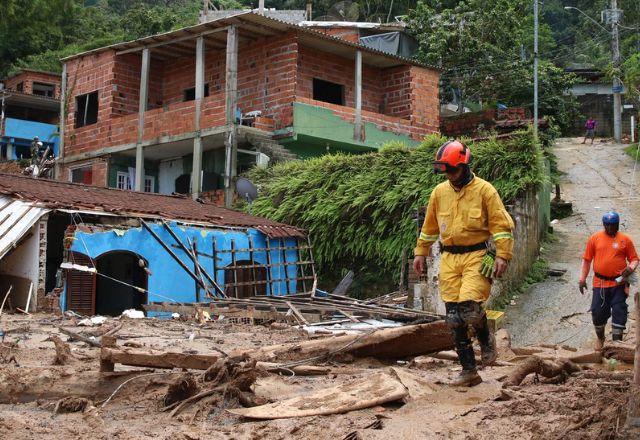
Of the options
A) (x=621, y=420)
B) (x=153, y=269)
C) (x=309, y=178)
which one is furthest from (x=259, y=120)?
(x=621, y=420)

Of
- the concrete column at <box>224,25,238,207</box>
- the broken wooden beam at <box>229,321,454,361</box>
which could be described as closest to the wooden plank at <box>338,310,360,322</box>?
the broken wooden beam at <box>229,321,454,361</box>

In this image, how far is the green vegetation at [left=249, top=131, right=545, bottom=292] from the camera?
740 inches

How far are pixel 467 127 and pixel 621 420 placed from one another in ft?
92.2

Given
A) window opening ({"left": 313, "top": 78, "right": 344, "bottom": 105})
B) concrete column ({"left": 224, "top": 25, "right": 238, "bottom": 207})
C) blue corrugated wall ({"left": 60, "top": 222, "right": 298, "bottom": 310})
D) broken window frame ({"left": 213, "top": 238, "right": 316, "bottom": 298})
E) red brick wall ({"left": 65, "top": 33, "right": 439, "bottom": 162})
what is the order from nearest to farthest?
blue corrugated wall ({"left": 60, "top": 222, "right": 298, "bottom": 310}), broken window frame ({"left": 213, "top": 238, "right": 316, "bottom": 298}), concrete column ({"left": 224, "top": 25, "right": 238, "bottom": 207}), red brick wall ({"left": 65, "top": 33, "right": 439, "bottom": 162}), window opening ({"left": 313, "top": 78, "right": 344, "bottom": 105})

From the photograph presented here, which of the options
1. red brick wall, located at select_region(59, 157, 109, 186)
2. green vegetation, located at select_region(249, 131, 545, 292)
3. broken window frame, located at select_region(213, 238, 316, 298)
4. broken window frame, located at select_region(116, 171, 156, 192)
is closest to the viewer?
green vegetation, located at select_region(249, 131, 545, 292)

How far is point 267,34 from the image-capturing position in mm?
27797

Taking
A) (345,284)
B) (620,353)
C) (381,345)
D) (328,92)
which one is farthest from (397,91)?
(381,345)

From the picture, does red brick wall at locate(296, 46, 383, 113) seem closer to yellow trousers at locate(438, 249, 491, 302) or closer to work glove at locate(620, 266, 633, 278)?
work glove at locate(620, 266, 633, 278)

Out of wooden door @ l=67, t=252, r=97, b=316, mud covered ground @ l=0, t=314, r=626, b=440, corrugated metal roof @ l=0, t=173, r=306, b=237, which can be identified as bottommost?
mud covered ground @ l=0, t=314, r=626, b=440

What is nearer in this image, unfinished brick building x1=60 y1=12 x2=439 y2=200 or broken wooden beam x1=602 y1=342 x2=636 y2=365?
broken wooden beam x1=602 y1=342 x2=636 y2=365

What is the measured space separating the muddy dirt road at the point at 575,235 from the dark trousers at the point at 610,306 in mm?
2586

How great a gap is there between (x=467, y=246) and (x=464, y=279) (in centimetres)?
28

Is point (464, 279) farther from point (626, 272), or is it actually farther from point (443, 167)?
point (626, 272)

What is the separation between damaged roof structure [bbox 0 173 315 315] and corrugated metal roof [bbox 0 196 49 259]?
0.02 m
